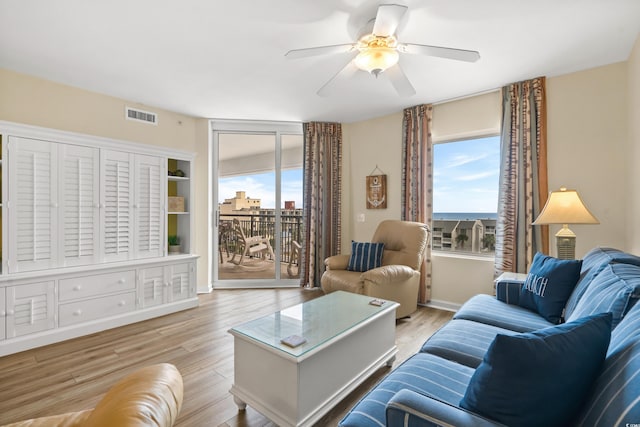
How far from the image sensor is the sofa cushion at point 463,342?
4.90ft

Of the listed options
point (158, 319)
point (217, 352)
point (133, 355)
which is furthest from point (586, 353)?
point (158, 319)

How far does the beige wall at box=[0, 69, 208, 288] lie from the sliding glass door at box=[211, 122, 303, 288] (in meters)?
0.23

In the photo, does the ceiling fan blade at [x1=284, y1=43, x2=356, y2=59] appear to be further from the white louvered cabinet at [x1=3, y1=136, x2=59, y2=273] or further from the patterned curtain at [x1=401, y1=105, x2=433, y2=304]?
the white louvered cabinet at [x1=3, y1=136, x2=59, y2=273]

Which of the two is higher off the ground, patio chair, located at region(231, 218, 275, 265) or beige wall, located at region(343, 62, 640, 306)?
beige wall, located at region(343, 62, 640, 306)

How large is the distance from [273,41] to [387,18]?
101 centimetres

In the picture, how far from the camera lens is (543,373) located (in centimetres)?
77

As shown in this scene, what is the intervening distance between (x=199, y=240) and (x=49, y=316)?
1904 millimetres

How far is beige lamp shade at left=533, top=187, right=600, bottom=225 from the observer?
232cm

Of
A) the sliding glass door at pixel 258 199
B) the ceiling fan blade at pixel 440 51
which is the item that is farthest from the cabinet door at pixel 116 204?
the ceiling fan blade at pixel 440 51

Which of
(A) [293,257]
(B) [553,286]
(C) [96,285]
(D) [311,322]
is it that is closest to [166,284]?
(C) [96,285]

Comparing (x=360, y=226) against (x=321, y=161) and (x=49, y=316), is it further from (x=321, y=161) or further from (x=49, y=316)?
(x=49, y=316)

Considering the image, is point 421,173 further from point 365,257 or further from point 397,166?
point 365,257

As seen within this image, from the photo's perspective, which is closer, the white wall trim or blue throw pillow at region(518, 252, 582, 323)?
blue throw pillow at region(518, 252, 582, 323)

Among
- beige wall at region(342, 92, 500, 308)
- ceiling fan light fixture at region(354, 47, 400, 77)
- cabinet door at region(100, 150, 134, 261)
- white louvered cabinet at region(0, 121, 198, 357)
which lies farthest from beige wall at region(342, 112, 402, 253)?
cabinet door at region(100, 150, 134, 261)
